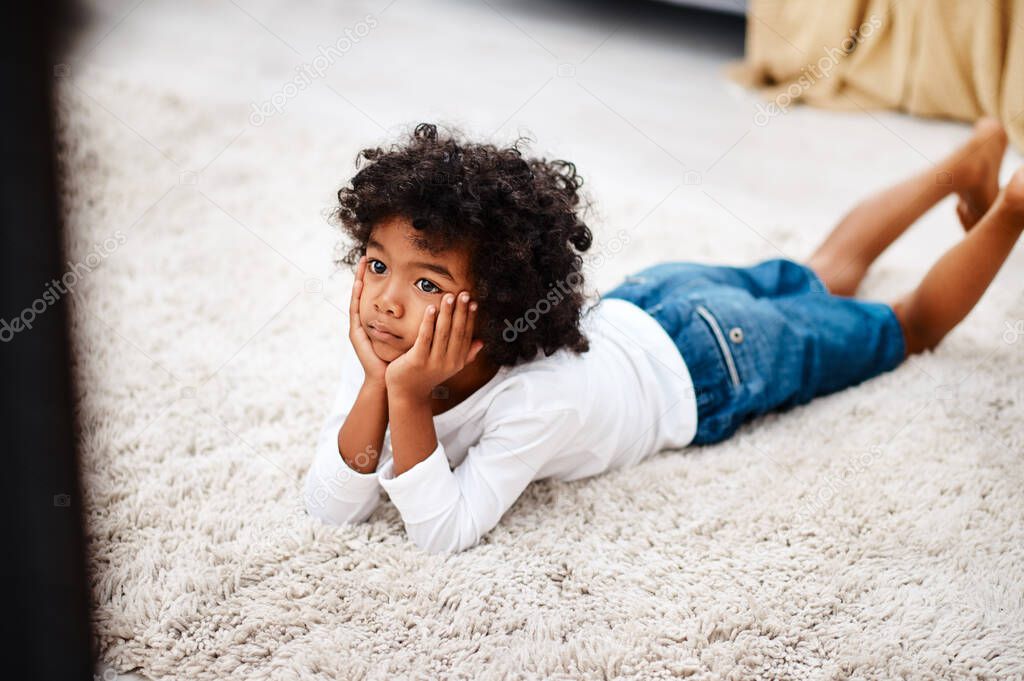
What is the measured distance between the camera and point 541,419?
963 mm

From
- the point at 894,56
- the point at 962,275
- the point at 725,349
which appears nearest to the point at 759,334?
the point at 725,349

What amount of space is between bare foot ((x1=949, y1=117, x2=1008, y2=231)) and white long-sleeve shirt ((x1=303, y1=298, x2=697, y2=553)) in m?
0.64

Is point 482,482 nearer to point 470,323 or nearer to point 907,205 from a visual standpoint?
point 470,323

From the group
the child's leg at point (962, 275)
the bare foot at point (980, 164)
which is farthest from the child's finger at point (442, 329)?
the bare foot at point (980, 164)

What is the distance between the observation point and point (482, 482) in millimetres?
974

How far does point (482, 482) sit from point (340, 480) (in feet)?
0.48

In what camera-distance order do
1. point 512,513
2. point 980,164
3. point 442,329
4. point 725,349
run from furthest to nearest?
point 980,164, point 725,349, point 512,513, point 442,329

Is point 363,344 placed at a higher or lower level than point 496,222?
lower

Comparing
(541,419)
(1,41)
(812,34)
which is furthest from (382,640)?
(812,34)

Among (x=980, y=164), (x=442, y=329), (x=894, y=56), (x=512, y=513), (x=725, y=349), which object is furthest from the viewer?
(x=894, y=56)

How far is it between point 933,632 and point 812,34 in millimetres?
1844

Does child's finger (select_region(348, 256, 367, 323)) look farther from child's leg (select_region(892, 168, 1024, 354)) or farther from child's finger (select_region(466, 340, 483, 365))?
child's leg (select_region(892, 168, 1024, 354))

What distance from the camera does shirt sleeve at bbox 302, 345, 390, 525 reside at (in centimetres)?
97

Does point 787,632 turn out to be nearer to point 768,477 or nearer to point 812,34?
point 768,477
